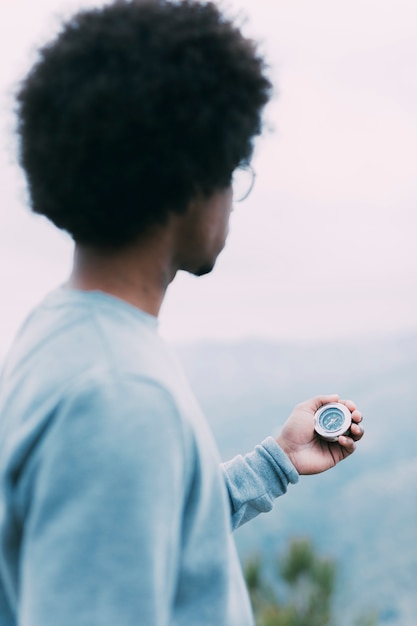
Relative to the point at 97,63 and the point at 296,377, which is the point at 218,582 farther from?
the point at 296,377

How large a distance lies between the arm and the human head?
2.14ft

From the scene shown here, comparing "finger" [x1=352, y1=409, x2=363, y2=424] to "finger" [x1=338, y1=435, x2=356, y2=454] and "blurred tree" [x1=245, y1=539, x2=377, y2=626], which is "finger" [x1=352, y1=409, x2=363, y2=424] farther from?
"blurred tree" [x1=245, y1=539, x2=377, y2=626]

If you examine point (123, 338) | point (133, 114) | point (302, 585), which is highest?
point (133, 114)

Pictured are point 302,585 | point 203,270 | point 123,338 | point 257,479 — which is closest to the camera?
point 123,338

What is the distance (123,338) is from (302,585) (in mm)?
12309

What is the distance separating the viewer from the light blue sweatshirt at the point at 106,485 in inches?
40.2

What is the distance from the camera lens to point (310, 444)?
180 centimetres

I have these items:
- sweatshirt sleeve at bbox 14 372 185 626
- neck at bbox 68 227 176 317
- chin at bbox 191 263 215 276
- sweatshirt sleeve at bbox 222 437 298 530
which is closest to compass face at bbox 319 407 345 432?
sweatshirt sleeve at bbox 222 437 298 530

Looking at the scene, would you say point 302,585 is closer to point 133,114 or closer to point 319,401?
point 319,401

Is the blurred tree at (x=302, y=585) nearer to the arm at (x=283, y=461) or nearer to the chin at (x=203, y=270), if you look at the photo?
the arm at (x=283, y=461)

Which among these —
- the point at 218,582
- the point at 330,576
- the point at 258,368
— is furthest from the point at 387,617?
the point at 218,582

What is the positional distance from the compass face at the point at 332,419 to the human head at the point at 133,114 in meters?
0.67

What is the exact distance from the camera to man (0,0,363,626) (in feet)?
3.36

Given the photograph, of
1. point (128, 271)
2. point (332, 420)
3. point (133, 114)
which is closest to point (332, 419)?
point (332, 420)
